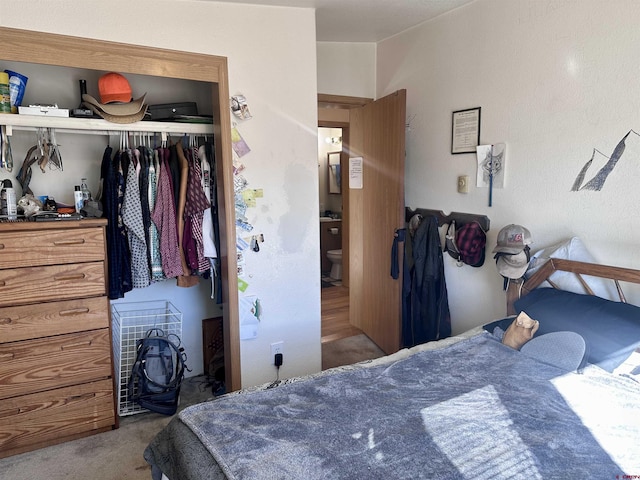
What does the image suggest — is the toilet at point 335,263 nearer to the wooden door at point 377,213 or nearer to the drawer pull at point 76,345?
the wooden door at point 377,213

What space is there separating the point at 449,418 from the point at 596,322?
817 mm

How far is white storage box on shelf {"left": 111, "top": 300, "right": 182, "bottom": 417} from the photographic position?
2615 millimetres

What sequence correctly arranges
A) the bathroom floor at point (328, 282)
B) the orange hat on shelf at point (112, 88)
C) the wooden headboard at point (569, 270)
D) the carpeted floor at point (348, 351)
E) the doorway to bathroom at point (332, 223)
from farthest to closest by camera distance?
the bathroom floor at point (328, 282) < the doorway to bathroom at point (332, 223) < the carpeted floor at point (348, 351) < the orange hat on shelf at point (112, 88) < the wooden headboard at point (569, 270)

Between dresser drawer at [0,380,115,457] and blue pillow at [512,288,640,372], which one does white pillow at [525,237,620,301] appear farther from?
dresser drawer at [0,380,115,457]

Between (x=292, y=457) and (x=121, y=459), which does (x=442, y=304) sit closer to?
(x=292, y=457)

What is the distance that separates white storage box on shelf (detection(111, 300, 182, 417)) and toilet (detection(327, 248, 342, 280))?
10.2ft

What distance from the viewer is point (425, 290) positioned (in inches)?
116

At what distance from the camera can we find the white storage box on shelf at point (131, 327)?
2.62 metres

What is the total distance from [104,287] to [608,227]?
2.55 metres

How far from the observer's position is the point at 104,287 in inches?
89.9

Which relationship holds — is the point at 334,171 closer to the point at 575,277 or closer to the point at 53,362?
the point at 575,277

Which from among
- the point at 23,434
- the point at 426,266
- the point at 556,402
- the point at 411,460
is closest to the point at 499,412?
the point at 556,402

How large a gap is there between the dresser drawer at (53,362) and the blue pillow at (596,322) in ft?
7.32

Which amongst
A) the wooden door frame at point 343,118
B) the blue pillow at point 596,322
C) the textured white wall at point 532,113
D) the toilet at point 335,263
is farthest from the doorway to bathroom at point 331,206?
the blue pillow at point 596,322
